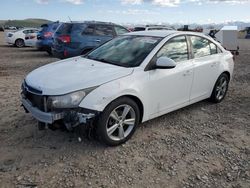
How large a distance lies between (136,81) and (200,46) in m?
2.04

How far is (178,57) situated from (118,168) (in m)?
2.29

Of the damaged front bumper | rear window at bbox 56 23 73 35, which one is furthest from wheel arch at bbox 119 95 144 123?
rear window at bbox 56 23 73 35

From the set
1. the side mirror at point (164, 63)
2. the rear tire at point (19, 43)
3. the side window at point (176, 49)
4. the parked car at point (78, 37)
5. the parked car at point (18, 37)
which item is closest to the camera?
the side mirror at point (164, 63)

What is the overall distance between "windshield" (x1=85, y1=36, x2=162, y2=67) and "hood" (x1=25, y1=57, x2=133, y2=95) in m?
0.22

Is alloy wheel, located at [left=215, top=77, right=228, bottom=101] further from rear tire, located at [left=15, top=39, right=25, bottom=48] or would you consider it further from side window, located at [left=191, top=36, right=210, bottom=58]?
rear tire, located at [left=15, top=39, right=25, bottom=48]

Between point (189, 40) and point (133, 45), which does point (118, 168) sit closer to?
point (133, 45)

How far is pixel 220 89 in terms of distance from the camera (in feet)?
20.5

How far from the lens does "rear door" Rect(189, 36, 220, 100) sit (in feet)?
17.6

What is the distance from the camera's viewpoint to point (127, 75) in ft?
13.6

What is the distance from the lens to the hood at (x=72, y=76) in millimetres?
3789

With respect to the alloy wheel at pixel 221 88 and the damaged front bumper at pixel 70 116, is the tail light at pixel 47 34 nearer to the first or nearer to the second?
the alloy wheel at pixel 221 88

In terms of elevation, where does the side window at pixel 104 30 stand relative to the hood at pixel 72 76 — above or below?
above

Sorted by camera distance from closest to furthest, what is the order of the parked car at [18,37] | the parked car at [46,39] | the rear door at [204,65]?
the rear door at [204,65] < the parked car at [46,39] < the parked car at [18,37]

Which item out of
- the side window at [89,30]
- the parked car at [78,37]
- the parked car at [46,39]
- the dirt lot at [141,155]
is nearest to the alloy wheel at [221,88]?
the dirt lot at [141,155]
